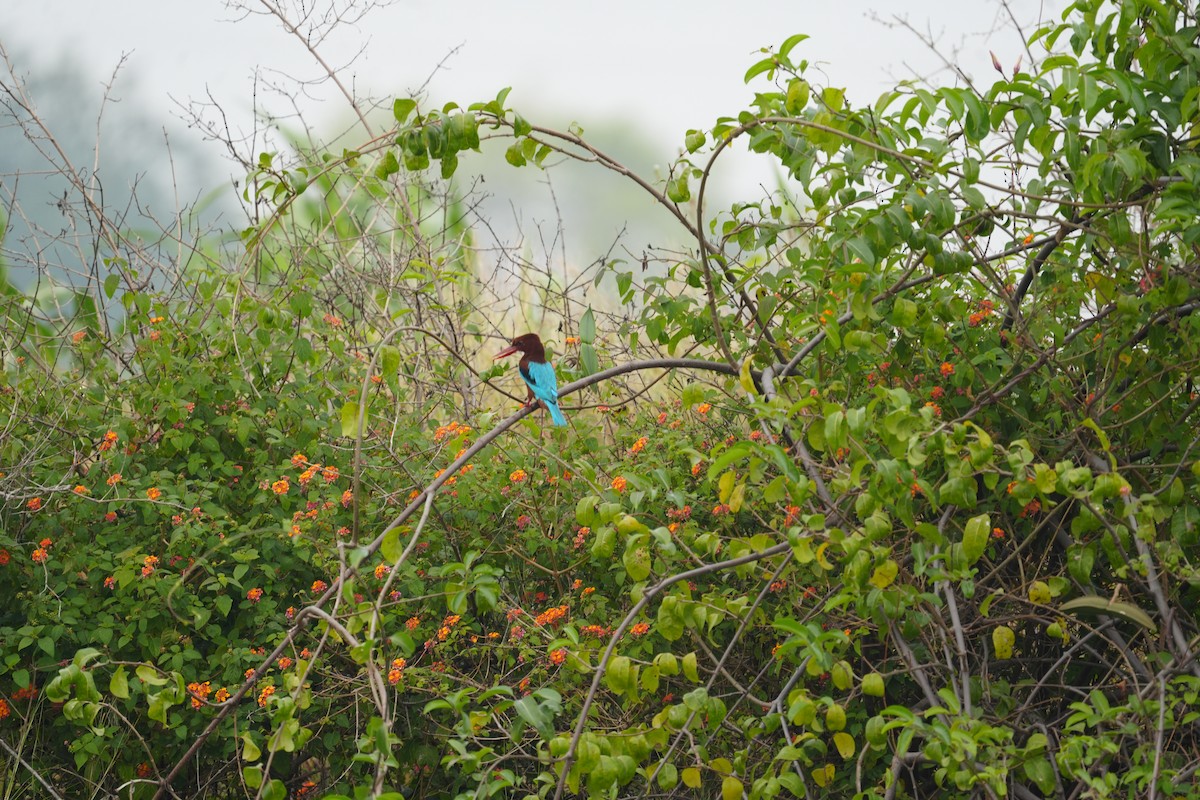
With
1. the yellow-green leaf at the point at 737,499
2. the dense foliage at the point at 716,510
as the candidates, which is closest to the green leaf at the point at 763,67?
the dense foliage at the point at 716,510

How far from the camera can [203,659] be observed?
3002 millimetres

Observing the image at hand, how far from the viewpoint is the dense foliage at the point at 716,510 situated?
1.80m

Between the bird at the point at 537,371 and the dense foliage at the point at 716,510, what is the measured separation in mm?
168

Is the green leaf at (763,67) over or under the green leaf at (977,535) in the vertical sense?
over

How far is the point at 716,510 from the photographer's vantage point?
109 inches

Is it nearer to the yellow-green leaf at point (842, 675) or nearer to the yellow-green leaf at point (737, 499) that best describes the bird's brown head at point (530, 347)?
the yellow-green leaf at point (737, 499)

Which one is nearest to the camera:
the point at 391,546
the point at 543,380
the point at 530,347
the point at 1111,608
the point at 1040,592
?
the point at 391,546

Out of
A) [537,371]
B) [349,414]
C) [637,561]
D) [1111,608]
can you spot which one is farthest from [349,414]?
[1111,608]

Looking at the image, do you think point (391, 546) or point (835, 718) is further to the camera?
point (835, 718)

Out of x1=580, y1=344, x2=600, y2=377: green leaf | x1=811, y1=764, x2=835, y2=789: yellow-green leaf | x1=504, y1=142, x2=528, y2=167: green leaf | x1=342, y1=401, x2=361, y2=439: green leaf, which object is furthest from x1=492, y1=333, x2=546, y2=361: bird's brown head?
x1=811, y1=764, x2=835, y2=789: yellow-green leaf

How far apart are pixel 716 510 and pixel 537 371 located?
0.56 m

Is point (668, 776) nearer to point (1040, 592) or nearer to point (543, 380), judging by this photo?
point (1040, 592)

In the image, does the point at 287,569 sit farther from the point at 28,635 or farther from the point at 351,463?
the point at 28,635

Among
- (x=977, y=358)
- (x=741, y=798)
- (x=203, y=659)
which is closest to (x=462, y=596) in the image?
(x=741, y=798)
